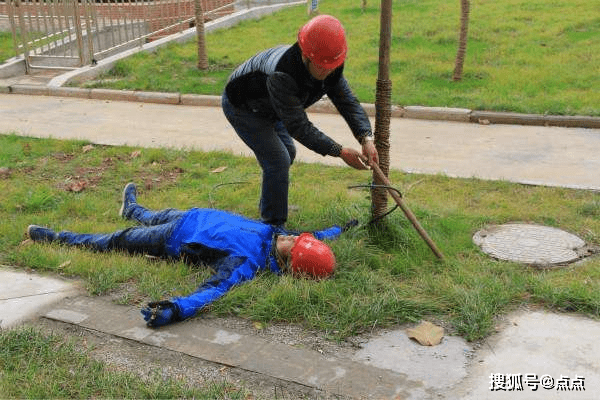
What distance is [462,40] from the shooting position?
30.5 ft

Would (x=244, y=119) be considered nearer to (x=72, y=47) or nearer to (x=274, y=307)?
(x=274, y=307)

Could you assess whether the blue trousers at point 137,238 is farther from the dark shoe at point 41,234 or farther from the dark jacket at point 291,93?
the dark jacket at point 291,93

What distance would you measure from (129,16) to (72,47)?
5.69ft

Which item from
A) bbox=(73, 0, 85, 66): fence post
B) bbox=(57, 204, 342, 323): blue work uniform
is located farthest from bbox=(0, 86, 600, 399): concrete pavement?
bbox=(73, 0, 85, 66): fence post

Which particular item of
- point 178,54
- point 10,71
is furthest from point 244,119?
point 10,71

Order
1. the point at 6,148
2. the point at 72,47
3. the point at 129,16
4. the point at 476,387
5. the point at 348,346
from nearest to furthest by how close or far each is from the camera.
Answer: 1. the point at 476,387
2. the point at 348,346
3. the point at 6,148
4. the point at 72,47
5. the point at 129,16

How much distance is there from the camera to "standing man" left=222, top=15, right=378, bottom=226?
3920 millimetres

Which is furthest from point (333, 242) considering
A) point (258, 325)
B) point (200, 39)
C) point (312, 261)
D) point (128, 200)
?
point (200, 39)

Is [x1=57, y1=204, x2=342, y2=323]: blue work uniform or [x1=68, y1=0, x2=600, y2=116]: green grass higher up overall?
[x1=68, y1=0, x2=600, y2=116]: green grass

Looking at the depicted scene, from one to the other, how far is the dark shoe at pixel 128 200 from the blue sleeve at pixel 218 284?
1372mm

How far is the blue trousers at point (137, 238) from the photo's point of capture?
4.54 metres

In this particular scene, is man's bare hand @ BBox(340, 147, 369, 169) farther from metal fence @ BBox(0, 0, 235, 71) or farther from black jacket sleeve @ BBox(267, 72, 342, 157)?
metal fence @ BBox(0, 0, 235, 71)

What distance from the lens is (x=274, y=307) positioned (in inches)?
149

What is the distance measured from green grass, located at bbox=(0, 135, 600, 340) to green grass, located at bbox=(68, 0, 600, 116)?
10.2 ft
